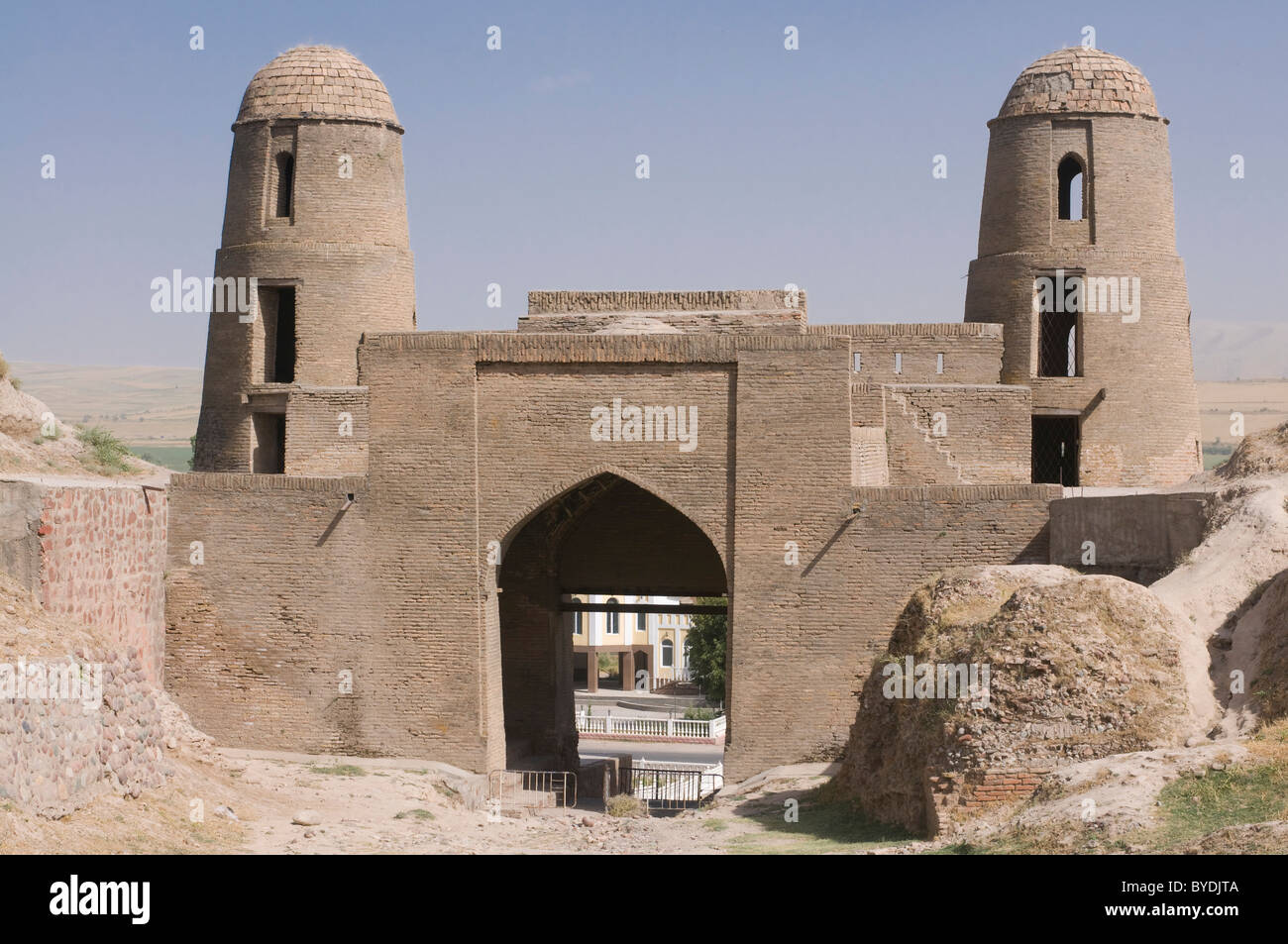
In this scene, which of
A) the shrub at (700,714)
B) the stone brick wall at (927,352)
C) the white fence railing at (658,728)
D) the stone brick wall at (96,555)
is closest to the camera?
the stone brick wall at (96,555)

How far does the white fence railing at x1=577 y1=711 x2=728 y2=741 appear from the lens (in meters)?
37.0

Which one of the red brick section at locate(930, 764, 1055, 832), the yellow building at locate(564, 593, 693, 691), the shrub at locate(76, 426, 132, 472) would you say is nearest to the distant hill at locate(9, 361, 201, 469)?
the yellow building at locate(564, 593, 693, 691)

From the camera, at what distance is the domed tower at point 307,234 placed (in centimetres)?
2155

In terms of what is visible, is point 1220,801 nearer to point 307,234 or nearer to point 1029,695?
point 1029,695

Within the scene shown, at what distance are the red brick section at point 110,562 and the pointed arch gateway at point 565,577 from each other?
4.32 metres

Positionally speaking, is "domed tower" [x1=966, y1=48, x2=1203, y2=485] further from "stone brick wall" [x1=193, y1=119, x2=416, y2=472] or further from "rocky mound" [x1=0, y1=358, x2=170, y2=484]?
"rocky mound" [x1=0, y1=358, x2=170, y2=484]

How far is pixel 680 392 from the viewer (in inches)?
708

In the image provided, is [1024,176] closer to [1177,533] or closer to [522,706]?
[1177,533]

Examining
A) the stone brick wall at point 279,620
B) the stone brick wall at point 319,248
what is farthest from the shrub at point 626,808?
the stone brick wall at point 319,248

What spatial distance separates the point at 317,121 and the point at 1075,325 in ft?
33.0

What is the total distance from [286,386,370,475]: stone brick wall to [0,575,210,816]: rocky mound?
5.05 meters

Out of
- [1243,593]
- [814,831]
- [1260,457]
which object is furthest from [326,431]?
[1243,593]

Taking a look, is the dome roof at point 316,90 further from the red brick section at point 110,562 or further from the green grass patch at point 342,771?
the green grass patch at point 342,771

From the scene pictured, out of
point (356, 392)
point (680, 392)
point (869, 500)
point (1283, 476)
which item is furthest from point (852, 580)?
point (356, 392)
